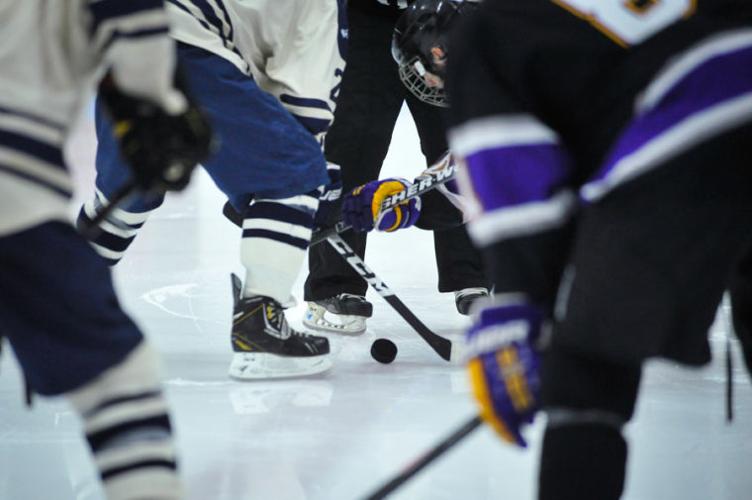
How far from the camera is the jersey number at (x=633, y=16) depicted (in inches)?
42.8

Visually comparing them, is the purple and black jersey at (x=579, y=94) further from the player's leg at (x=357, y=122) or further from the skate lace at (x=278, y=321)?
the player's leg at (x=357, y=122)

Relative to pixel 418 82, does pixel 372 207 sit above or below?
below

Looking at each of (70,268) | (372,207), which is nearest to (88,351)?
(70,268)

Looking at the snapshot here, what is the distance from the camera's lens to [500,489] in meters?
1.63

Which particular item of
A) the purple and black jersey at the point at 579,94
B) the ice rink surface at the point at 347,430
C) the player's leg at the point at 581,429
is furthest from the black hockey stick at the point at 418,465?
the ice rink surface at the point at 347,430

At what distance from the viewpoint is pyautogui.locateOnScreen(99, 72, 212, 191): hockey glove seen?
3.69 ft

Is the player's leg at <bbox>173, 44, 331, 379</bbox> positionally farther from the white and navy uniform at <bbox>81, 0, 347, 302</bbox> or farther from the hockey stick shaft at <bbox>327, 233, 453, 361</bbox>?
the hockey stick shaft at <bbox>327, 233, 453, 361</bbox>

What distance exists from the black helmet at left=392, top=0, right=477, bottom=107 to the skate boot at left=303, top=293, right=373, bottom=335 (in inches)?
24.3

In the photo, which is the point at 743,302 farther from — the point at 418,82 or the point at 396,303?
the point at 418,82

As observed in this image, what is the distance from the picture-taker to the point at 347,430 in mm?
1933

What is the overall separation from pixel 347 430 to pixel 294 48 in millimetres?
865

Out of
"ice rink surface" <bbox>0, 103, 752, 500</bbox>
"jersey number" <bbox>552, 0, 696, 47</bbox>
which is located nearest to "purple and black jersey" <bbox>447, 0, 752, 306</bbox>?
"jersey number" <bbox>552, 0, 696, 47</bbox>

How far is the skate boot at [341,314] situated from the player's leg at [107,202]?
60 centimetres

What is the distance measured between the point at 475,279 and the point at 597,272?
1.94 metres
